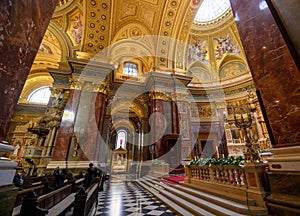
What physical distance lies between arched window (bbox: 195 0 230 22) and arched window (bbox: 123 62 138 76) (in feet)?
25.4

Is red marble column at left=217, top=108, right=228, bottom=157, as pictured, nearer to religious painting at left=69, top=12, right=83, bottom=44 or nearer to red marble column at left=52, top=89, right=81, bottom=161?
red marble column at left=52, top=89, right=81, bottom=161

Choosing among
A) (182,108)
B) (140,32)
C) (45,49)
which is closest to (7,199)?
(182,108)

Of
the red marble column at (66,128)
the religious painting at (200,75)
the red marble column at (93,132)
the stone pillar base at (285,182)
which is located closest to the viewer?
the stone pillar base at (285,182)

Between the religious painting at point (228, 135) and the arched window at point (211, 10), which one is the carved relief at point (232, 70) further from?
the religious painting at point (228, 135)

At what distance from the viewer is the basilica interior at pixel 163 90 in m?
1.90

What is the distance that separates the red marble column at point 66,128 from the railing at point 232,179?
20.1 ft

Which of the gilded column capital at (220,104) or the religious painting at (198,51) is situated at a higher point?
the religious painting at (198,51)

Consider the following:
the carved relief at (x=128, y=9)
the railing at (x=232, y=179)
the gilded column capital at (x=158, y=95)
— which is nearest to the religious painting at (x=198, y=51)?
the gilded column capital at (x=158, y=95)

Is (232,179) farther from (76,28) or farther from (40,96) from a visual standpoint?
(40,96)

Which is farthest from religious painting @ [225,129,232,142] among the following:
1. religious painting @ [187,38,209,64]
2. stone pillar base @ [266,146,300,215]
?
stone pillar base @ [266,146,300,215]

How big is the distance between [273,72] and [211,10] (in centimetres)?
1562

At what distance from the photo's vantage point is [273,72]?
2199 mm

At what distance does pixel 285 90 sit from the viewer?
203 centimetres

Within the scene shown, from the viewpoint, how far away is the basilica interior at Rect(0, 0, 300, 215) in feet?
6.22
